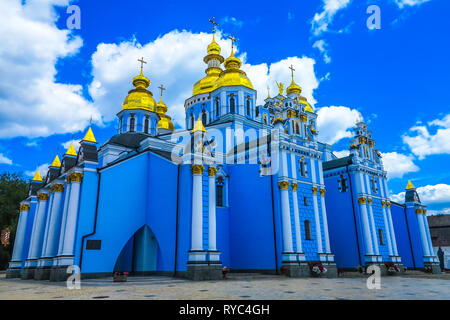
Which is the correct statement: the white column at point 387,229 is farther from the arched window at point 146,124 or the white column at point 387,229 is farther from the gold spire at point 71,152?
the gold spire at point 71,152

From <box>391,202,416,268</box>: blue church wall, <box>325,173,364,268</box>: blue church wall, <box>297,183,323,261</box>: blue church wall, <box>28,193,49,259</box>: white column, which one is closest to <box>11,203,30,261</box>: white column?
<box>28,193,49,259</box>: white column

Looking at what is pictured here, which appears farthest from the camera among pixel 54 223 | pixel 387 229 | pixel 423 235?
pixel 423 235

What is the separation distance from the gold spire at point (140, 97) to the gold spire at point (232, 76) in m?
6.97

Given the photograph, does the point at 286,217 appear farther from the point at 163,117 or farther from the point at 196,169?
the point at 163,117

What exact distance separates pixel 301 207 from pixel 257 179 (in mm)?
2950

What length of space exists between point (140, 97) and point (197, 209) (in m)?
17.1

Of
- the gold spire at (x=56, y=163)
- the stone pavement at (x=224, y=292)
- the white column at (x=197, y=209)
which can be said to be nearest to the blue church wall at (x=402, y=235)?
the stone pavement at (x=224, y=292)

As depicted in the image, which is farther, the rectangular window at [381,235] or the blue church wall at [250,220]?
the rectangular window at [381,235]

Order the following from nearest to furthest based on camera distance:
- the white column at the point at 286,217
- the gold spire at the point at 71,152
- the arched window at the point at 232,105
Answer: the white column at the point at 286,217, the gold spire at the point at 71,152, the arched window at the point at 232,105

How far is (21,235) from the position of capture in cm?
2341

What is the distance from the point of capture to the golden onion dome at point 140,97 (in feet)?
96.0

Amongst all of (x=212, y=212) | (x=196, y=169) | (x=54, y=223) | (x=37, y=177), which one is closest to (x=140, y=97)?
(x=37, y=177)
